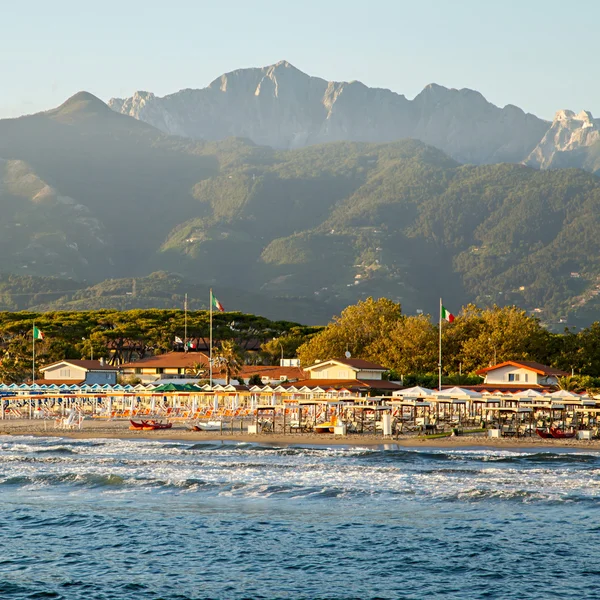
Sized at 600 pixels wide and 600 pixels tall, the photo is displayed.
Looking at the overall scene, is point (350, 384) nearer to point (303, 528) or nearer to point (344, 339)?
point (344, 339)

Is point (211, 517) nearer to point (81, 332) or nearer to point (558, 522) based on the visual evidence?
point (558, 522)

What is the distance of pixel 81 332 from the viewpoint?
120438 mm

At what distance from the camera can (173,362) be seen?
103688mm

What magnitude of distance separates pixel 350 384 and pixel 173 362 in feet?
89.4

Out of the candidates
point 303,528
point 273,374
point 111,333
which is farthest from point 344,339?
point 303,528

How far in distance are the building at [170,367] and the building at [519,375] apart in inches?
1206

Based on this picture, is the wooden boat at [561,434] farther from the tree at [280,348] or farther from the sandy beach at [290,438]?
the tree at [280,348]

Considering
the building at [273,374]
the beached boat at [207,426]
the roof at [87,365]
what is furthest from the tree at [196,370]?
the beached boat at [207,426]

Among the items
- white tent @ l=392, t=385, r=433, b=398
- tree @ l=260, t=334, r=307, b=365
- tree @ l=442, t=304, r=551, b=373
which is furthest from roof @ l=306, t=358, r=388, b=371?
tree @ l=260, t=334, r=307, b=365

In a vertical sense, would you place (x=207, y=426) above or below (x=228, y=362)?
below

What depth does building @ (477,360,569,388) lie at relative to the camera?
84812 millimetres

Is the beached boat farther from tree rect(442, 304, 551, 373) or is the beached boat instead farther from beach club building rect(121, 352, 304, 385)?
tree rect(442, 304, 551, 373)

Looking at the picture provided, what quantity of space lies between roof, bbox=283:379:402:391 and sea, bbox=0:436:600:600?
3612 centimetres

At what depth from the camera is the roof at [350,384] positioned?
82.0 metres
